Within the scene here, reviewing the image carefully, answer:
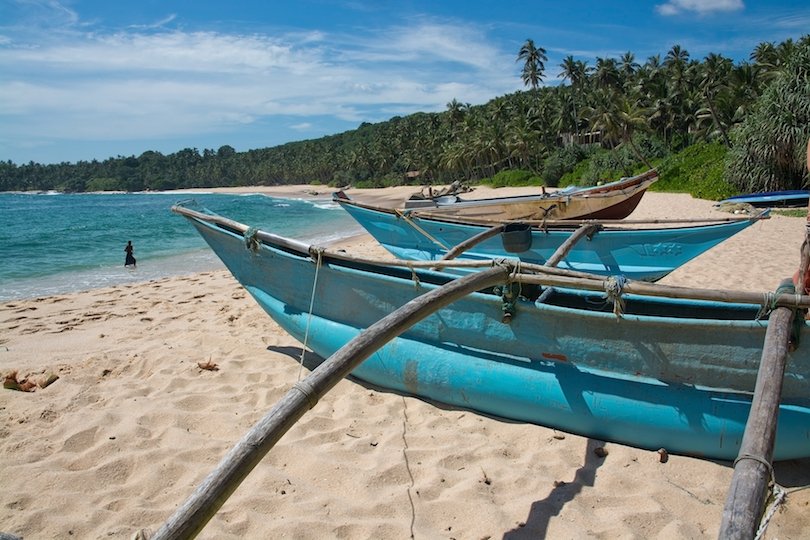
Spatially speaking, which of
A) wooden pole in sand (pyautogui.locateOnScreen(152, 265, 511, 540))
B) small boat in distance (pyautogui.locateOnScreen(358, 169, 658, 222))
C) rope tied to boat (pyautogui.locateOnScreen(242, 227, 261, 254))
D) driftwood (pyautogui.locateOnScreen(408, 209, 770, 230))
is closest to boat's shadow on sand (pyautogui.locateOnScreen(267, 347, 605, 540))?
wooden pole in sand (pyautogui.locateOnScreen(152, 265, 511, 540))

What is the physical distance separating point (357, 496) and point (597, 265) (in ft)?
14.8

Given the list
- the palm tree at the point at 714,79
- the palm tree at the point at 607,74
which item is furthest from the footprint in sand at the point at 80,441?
the palm tree at the point at 607,74

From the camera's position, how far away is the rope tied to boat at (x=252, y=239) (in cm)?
442

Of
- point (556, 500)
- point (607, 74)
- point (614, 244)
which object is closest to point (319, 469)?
point (556, 500)

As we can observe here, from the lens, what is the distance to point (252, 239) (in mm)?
4426

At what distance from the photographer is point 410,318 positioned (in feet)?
8.26

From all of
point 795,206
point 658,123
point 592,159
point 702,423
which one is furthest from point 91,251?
point 658,123

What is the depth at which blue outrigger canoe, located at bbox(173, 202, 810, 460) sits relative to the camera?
2.65 meters

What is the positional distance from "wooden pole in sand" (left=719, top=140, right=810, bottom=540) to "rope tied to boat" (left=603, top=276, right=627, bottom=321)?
2.18 ft

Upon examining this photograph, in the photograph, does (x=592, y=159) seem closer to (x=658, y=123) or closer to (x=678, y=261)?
(x=658, y=123)

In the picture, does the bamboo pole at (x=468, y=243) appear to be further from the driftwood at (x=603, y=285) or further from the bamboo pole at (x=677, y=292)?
the bamboo pole at (x=677, y=292)

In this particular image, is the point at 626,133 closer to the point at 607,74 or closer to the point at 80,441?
the point at 607,74

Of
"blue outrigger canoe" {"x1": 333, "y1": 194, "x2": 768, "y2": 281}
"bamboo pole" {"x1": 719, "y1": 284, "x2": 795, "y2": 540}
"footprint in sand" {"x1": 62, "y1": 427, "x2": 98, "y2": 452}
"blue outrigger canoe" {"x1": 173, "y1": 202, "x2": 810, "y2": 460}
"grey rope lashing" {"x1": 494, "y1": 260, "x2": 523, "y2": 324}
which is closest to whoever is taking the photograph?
"bamboo pole" {"x1": 719, "y1": 284, "x2": 795, "y2": 540}

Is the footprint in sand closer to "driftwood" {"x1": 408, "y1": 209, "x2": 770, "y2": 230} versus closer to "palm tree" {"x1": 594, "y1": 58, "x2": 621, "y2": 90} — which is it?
"driftwood" {"x1": 408, "y1": 209, "x2": 770, "y2": 230}
